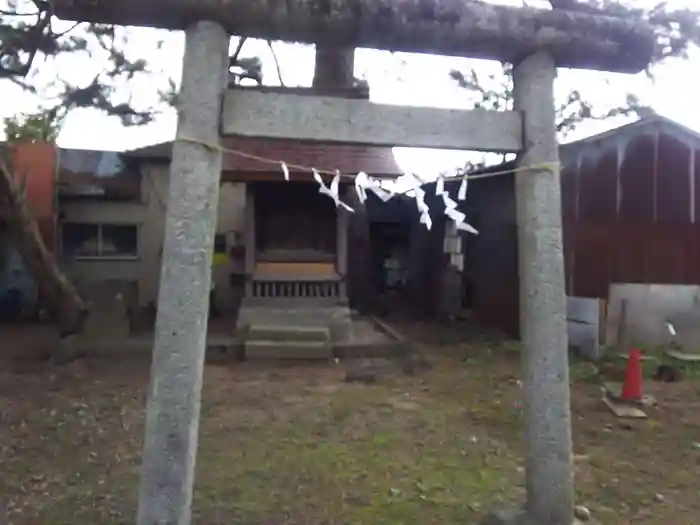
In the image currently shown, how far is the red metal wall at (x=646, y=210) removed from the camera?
→ 1140cm

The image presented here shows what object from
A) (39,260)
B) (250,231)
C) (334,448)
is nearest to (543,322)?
(334,448)

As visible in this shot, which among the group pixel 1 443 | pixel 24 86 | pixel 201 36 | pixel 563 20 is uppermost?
pixel 24 86

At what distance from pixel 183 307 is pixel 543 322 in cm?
195

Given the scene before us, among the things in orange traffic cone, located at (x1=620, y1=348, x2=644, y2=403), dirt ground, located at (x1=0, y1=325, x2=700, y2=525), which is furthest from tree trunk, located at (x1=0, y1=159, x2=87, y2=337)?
orange traffic cone, located at (x1=620, y1=348, x2=644, y2=403)

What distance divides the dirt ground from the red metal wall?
8.04ft

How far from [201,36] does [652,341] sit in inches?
367

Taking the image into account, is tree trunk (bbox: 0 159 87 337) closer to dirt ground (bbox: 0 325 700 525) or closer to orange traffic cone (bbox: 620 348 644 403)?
dirt ground (bbox: 0 325 700 525)

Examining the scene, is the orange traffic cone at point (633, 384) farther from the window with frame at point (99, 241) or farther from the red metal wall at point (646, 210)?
the window with frame at point (99, 241)

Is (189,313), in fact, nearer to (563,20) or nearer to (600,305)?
(563,20)

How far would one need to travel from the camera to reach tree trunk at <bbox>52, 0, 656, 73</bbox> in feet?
11.9

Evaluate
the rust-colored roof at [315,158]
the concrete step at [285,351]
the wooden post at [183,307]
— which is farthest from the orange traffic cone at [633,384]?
the wooden post at [183,307]

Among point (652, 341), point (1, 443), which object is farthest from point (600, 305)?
point (1, 443)

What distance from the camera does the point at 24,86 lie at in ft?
31.9

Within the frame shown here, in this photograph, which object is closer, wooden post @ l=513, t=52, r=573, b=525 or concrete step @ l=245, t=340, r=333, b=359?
wooden post @ l=513, t=52, r=573, b=525
